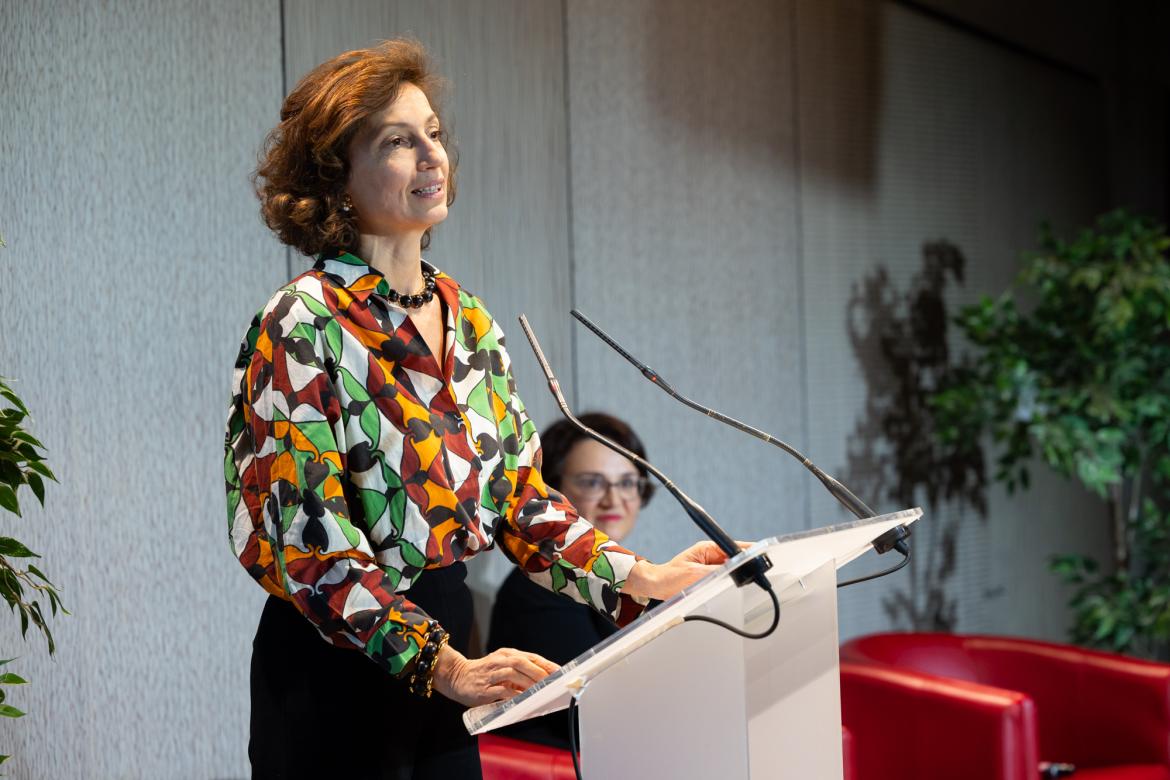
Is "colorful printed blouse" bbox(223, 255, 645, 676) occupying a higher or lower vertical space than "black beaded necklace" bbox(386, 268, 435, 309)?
lower

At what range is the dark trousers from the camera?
1.38 m

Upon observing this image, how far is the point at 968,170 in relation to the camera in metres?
4.88

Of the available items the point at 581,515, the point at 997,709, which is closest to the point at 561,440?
the point at 581,515

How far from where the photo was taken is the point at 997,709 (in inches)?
112

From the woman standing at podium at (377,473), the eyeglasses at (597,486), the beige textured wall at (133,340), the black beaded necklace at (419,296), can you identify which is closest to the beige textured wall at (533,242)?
the beige textured wall at (133,340)

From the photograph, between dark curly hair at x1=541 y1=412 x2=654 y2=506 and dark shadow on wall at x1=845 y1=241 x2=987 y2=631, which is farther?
dark shadow on wall at x1=845 y1=241 x2=987 y2=631

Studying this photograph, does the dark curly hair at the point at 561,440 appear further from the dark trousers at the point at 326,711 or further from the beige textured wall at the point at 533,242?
the dark trousers at the point at 326,711

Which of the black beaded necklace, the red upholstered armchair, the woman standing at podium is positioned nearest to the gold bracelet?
the woman standing at podium

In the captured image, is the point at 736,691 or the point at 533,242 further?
the point at 533,242

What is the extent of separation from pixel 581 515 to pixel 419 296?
43.1 inches

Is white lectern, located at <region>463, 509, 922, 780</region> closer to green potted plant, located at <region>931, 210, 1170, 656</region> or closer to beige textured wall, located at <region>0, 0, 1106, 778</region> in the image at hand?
beige textured wall, located at <region>0, 0, 1106, 778</region>

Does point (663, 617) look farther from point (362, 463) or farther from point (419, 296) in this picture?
point (419, 296)

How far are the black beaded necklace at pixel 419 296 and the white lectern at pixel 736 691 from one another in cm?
48

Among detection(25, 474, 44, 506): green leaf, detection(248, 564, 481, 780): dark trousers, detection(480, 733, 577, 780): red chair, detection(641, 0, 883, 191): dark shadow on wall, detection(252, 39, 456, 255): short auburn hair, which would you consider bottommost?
detection(480, 733, 577, 780): red chair
